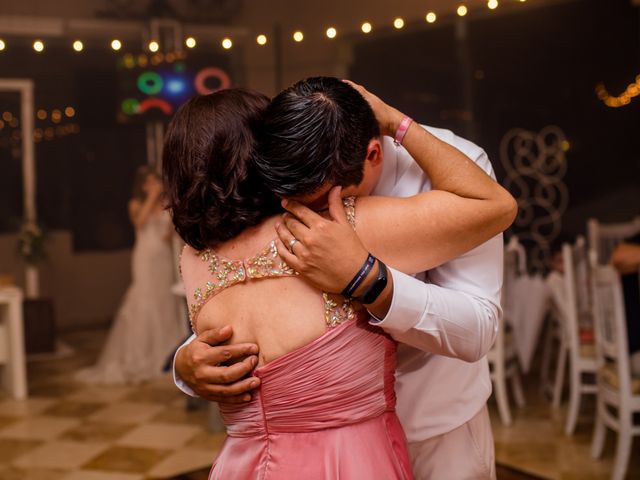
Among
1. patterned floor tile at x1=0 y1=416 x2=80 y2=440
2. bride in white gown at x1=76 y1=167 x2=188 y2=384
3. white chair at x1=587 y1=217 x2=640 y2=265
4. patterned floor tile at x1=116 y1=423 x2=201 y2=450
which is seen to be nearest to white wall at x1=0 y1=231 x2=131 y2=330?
bride in white gown at x1=76 y1=167 x2=188 y2=384

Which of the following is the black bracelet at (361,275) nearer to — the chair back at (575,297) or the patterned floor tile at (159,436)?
the chair back at (575,297)

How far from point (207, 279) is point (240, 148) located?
0.85 feet

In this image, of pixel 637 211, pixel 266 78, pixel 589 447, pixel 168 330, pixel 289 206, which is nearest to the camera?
pixel 289 206

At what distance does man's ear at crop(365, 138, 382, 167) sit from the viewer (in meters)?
1.46

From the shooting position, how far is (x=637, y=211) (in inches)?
290

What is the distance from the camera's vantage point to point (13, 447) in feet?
15.3

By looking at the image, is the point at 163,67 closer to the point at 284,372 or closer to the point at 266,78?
the point at 266,78

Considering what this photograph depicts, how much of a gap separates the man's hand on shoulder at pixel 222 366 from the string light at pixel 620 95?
6.59 meters

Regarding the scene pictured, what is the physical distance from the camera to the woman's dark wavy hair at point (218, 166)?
1.46m

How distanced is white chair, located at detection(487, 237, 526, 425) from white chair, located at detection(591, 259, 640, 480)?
770 mm

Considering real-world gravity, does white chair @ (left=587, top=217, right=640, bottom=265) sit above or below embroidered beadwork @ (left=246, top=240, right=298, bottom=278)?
below

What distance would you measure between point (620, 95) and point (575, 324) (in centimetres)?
351

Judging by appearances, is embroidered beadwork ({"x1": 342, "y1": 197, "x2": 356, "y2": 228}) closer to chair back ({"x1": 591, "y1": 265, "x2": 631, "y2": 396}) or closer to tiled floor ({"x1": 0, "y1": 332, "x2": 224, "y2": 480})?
chair back ({"x1": 591, "y1": 265, "x2": 631, "y2": 396})

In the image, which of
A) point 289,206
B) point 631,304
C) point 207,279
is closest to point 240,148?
point 289,206
